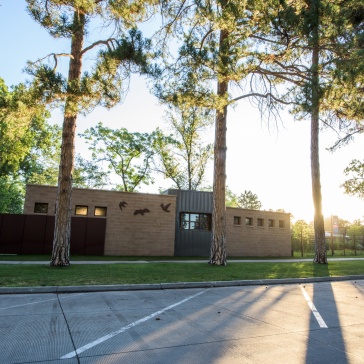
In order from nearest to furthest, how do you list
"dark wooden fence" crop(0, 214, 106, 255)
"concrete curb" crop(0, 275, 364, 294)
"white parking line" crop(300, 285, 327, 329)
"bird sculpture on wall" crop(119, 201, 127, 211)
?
"white parking line" crop(300, 285, 327, 329)
"concrete curb" crop(0, 275, 364, 294)
"dark wooden fence" crop(0, 214, 106, 255)
"bird sculpture on wall" crop(119, 201, 127, 211)

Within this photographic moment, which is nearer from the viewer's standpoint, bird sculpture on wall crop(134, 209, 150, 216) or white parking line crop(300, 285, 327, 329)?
white parking line crop(300, 285, 327, 329)

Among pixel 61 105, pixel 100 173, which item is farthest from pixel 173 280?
pixel 100 173

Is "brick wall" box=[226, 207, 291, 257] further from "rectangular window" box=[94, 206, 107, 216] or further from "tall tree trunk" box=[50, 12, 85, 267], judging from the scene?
"tall tree trunk" box=[50, 12, 85, 267]

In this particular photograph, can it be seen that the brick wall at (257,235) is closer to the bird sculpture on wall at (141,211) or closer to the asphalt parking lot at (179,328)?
the bird sculpture on wall at (141,211)

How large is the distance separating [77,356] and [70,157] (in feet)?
33.2

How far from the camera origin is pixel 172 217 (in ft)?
71.4

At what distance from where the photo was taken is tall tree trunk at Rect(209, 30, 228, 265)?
14.0 meters

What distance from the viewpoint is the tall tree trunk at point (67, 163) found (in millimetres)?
11477

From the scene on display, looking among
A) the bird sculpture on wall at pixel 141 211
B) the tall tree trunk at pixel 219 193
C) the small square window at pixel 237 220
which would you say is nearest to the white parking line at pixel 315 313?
the tall tree trunk at pixel 219 193

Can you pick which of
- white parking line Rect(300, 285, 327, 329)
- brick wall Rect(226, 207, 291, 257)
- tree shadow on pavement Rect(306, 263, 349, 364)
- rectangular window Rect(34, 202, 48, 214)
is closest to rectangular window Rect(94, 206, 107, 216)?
rectangular window Rect(34, 202, 48, 214)

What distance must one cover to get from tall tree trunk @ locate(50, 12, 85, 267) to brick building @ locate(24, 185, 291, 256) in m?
7.40

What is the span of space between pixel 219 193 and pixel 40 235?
11.2m

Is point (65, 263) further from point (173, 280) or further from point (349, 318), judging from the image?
point (349, 318)

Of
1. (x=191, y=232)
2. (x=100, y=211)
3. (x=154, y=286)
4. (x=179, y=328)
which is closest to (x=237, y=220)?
(x=191, y=232)
